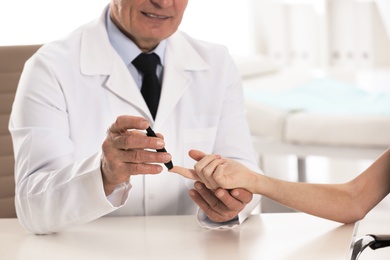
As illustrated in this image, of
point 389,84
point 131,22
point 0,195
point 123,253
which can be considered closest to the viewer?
point 123,253

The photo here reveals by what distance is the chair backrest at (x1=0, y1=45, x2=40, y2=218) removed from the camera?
7.04ft

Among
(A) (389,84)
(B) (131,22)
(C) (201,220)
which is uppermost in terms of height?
(B) (131,22)

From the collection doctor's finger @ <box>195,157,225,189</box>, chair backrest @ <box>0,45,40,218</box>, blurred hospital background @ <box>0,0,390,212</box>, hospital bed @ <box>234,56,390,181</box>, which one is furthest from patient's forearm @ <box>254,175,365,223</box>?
hospital bed @ <box>234,56,390,181</box>

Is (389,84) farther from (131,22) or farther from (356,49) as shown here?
(131,22)

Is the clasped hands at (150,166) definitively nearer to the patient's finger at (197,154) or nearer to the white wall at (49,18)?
the patient's finger at (197,154)

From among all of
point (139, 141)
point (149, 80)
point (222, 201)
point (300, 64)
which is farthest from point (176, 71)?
point (300, 64)

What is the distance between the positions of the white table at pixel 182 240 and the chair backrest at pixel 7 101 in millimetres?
352

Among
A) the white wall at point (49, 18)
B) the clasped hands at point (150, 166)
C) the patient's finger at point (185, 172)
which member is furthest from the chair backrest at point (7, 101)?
the white wall at point (49, 18)

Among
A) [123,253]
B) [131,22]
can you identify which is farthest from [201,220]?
[131,22]

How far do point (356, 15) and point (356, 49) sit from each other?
0.23 m

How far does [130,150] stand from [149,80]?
19.7 inches

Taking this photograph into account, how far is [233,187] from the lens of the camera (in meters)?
1.68

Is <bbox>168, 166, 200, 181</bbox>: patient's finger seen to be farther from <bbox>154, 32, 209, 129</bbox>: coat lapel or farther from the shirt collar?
the shirt collar

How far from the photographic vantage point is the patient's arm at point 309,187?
165cm
